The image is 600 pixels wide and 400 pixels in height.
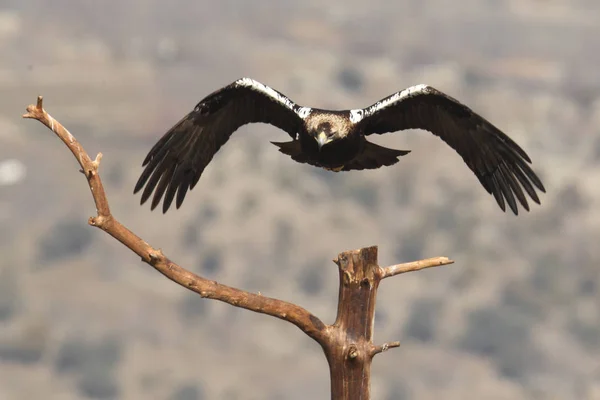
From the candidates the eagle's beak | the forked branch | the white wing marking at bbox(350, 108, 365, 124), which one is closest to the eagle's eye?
the eagle's beak

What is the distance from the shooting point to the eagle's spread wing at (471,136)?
47.8 ft

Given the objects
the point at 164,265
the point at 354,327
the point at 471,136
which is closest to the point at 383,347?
the point at 354,327

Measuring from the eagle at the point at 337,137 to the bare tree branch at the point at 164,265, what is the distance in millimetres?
2281

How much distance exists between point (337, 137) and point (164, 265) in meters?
5.03

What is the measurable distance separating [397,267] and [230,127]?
4.78 meters

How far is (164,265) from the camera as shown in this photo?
1191 cm

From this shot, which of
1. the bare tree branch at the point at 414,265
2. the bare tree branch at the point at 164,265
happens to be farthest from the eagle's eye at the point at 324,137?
the bare tree branch at the point at 164,265

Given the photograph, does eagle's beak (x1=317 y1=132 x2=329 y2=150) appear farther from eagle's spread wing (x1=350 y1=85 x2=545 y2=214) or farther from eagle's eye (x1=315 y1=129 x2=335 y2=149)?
eagle's spread wing (x1=350 y1=85 x2=545 y2=214)

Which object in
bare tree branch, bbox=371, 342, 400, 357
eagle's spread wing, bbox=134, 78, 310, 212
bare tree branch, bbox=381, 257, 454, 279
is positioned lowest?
bare tree branch, bbox=371, 342, 400, 357

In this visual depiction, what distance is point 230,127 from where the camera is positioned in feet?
50.9

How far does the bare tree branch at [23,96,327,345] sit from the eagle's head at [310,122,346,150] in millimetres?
3854

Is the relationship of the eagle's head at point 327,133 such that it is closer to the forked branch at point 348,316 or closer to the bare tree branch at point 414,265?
the forked branch at point 348,316

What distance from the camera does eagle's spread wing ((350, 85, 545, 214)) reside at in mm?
14555

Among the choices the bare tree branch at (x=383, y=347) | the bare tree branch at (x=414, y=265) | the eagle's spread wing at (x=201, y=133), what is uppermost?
the eagle's spread wing at (x=201, y=133)
